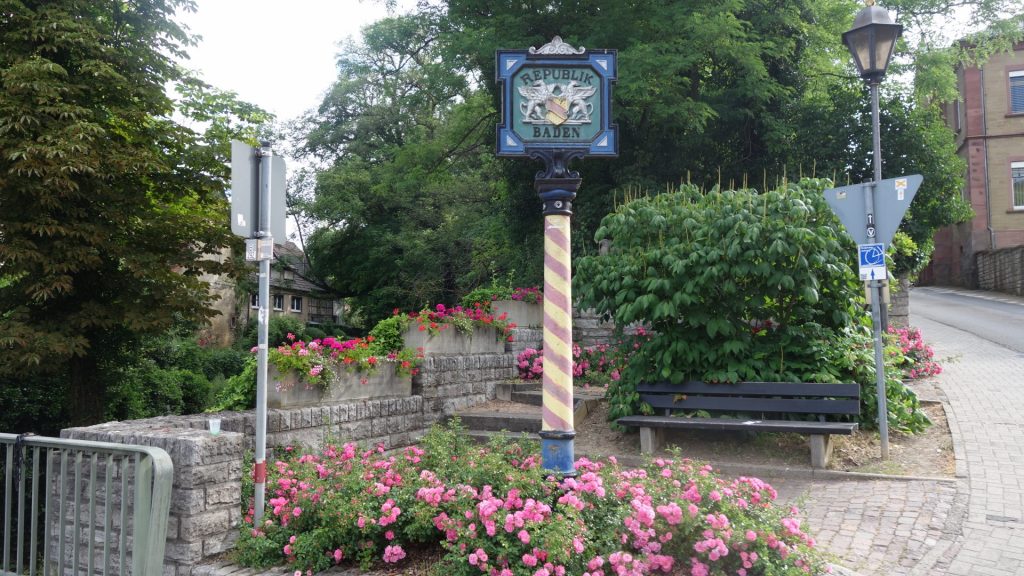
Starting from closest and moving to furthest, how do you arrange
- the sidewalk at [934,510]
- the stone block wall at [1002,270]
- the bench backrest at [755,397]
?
the sidewalk at [934,510]
the bench backrest at [755,397]
the stone block wall at [1002,270]

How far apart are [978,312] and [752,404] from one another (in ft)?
61.7

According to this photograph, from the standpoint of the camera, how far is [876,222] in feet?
23.5

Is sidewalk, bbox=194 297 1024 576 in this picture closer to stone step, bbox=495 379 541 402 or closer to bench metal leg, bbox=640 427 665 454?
bench metal leg, bbox=640 427 665 454

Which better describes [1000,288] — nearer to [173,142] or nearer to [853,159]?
[853,159]

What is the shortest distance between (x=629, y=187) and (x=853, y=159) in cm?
447

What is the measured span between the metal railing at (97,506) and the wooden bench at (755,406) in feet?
15.3

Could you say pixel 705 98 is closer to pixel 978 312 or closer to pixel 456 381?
pixel 456 381

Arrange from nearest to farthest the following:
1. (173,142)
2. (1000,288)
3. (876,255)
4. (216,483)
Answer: (216,483) → (876,255) → (173,142) → (1000,288)

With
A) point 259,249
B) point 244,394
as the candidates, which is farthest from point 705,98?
point 259,249

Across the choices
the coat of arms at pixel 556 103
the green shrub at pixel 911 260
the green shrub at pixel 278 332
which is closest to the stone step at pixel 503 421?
the coat of arms at pixel 556 103

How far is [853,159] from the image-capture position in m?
14.8

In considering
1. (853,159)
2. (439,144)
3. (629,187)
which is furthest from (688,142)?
(439,144)

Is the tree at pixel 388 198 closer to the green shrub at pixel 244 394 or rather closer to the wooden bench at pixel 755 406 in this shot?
the wooden bench at pixel 755 406

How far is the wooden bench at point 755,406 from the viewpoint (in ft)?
23.2
